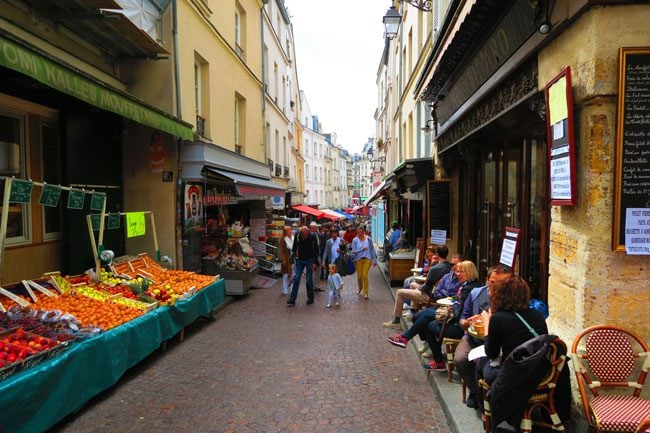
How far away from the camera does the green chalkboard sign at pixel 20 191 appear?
5262 millimetres

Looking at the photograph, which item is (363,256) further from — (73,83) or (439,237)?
(73,83)

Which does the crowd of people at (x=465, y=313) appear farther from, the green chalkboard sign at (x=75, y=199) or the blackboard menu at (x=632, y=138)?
the green chalkboard sign at (x=75, y=199)

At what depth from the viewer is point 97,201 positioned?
7.18m

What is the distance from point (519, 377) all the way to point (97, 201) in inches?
261

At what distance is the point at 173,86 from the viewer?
9328mm

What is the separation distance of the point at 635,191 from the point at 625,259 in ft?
1.63

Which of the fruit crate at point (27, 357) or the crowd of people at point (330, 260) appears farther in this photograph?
the crowd of people at point (330, 260)

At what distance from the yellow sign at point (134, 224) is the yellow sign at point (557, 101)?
21.8 feet

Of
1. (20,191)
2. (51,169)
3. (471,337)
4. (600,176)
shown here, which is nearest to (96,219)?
(51,169)

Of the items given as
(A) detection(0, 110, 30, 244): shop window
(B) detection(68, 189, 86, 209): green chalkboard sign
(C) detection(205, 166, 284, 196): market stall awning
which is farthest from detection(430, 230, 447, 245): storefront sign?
(A) detection(0, 110, 30, 244): shop window

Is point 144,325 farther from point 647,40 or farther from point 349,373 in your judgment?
point 647,40

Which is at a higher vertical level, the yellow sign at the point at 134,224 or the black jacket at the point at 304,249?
the yellow sign at the point at 134,224

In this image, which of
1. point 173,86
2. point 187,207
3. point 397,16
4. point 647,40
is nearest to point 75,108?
point 173,86

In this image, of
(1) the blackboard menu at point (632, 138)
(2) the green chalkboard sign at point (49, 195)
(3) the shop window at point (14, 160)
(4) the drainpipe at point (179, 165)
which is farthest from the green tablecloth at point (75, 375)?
(1) the blackboard menu at point (632, 138)
